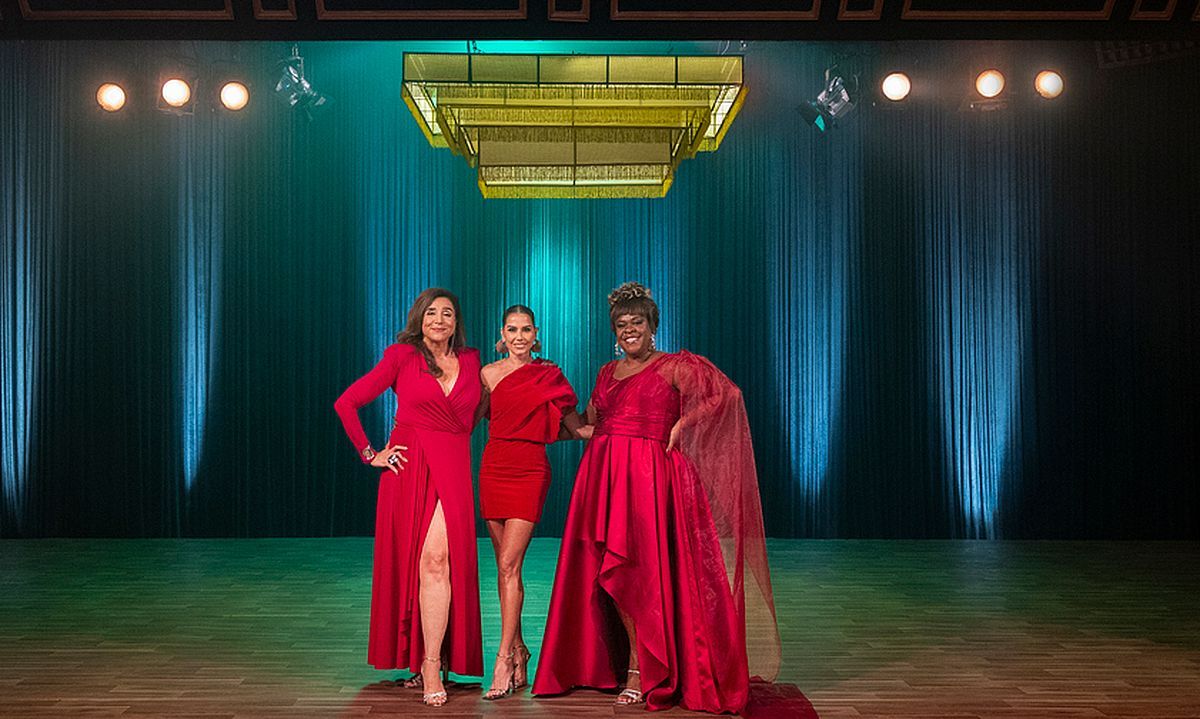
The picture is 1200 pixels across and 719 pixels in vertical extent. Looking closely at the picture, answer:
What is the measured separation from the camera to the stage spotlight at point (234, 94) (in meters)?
8.52

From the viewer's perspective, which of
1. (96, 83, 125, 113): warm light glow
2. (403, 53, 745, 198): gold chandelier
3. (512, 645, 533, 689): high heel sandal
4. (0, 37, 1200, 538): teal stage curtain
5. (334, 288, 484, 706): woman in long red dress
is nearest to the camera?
(334, 288, 484, 706): woman in long red dress

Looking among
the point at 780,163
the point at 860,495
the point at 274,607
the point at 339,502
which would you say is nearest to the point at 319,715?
the point at 274,607

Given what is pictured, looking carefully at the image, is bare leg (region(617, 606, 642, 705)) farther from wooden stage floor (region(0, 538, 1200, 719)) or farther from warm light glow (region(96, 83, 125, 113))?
warm light glow (region(96, 83, 125, 113))

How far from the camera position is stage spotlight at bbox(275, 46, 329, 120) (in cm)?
904

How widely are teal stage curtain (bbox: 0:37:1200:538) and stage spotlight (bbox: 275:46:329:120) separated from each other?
126 mm

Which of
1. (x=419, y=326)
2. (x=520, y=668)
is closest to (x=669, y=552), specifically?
(x=520, y=668)

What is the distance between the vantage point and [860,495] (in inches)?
359

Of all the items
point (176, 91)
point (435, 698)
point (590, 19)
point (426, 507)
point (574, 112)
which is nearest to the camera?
point (435, 698)

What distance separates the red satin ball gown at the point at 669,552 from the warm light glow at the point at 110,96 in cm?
657

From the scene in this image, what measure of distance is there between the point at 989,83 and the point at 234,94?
633cm

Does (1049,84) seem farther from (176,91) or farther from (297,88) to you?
(176,91)

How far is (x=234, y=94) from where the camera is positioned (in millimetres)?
8531

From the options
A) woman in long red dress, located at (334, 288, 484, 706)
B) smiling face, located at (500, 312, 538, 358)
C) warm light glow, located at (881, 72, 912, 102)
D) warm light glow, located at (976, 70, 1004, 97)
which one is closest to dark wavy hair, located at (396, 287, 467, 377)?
woman in long red dress, located at (334, 288, 484, 706)

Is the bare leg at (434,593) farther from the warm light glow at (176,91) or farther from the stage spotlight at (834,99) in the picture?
the stage spotlight at (834,99)
